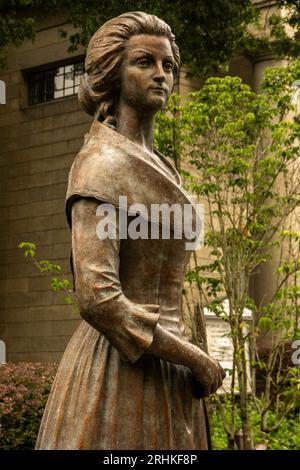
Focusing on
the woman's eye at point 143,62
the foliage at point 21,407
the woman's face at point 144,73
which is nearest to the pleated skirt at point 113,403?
the woman's face at point 144,73

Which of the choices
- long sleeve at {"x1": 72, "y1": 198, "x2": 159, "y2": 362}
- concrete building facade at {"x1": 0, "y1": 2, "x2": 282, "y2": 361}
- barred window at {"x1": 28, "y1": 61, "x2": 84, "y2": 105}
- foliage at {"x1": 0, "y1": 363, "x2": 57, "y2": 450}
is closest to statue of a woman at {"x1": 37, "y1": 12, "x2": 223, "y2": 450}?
long sleeve at {"x1": 72, "y1": 198, "x2": 159, "y2": 362}

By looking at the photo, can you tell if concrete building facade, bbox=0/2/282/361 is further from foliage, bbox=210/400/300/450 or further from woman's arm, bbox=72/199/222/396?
woman's arm, bbox=72/199/222/396

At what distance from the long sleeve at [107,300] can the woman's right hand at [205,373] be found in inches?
10.3

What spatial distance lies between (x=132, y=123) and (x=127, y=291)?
2.28ft

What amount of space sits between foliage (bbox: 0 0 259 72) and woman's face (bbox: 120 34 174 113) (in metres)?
10.6

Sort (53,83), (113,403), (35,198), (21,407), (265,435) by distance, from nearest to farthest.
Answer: (113,403)
(265,435)
(21,407)
(35,198)
(53,83)

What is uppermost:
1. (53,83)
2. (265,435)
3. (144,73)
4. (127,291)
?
(53,83)

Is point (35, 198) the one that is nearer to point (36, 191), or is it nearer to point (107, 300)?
point (36, 191)

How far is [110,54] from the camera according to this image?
3.66 metres

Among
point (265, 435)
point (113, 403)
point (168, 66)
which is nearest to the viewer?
point (113, 403)

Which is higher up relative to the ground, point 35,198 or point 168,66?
point 35,198

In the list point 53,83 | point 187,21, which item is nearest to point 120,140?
point 187,21

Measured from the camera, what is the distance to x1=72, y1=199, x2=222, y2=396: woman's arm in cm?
332

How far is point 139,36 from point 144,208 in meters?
0.71
